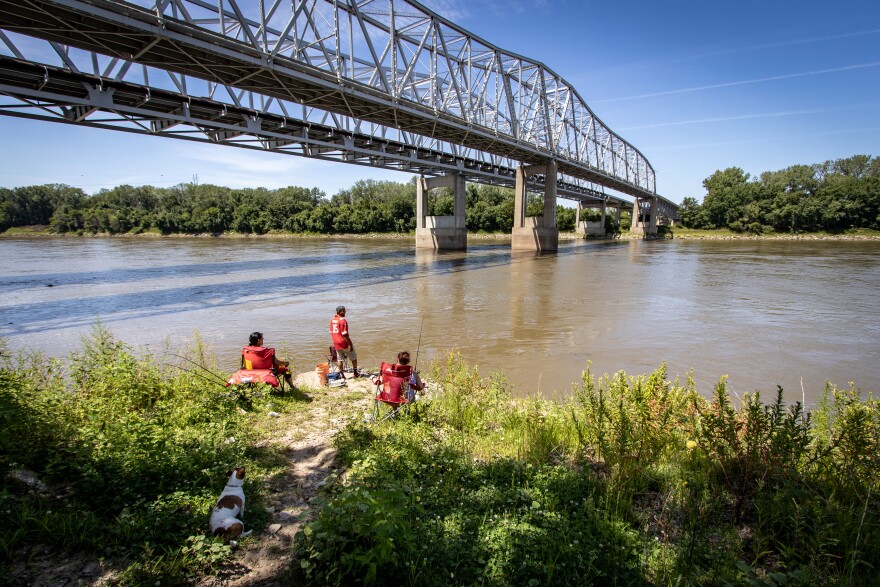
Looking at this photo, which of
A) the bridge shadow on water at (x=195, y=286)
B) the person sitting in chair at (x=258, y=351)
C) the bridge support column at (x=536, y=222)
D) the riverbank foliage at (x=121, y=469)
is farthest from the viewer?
the bridge support column at (x=536, y=222)

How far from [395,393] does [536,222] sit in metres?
52.6

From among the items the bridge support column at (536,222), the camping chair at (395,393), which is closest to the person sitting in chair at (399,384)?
the camping chair at (395,393)

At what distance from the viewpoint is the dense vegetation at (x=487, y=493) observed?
3260 millimetres

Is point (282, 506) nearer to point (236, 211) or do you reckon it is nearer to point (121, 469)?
point (121, 469)

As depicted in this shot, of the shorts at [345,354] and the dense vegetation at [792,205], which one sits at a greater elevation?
the dense vegetation at [792,205]

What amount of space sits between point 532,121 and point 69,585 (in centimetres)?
5911

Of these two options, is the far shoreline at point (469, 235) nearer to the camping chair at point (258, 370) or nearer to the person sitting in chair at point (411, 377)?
the camping chair at point (258, 370)

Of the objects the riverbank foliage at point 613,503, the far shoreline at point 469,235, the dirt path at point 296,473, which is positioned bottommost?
the dirt path at point 296,473

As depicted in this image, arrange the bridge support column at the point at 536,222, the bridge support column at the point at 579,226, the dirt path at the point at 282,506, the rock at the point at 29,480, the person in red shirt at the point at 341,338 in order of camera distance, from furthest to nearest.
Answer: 1. the bridge support column at the point at 579,226
2. the bridge support column at the point at 536,222
3. the person in red shirt at the point at 341,338
4. the rock at the point at 29,480
5. the dirt path at the point at 282,506

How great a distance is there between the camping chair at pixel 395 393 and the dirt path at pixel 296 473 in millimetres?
471

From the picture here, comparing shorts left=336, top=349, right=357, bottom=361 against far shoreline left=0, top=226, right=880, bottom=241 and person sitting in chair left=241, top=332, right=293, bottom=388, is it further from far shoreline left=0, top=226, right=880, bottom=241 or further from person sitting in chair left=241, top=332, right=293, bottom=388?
far shoreline left=0, top=226, right=880, bottom=241

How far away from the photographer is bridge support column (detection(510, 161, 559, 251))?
5422cm

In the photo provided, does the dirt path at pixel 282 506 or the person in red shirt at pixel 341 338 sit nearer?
the dirt path at pixel 282 506

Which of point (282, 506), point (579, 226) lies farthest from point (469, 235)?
point (282, 506)
